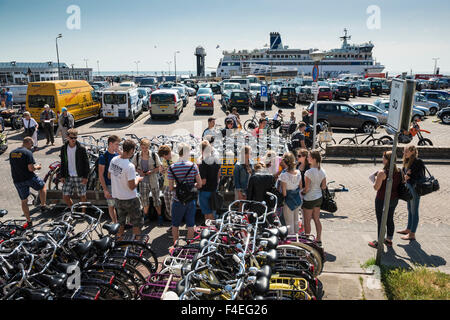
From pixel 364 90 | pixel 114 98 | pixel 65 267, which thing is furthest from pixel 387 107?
pixel 65 267

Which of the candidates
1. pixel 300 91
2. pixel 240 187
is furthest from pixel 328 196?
pixel 300 91

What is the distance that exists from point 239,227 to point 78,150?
14.2ft

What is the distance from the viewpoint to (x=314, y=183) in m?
5.86

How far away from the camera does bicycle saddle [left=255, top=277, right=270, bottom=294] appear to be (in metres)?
3.05

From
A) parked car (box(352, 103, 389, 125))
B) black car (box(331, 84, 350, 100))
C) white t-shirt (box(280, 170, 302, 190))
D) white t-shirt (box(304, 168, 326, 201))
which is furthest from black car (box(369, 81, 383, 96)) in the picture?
white t-shirt (box(280, 170, 302, 190))

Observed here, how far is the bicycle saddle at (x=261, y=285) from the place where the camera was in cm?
305

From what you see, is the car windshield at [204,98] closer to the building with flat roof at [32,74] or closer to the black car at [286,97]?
the black car at [286,97]

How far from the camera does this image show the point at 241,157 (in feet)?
20.9

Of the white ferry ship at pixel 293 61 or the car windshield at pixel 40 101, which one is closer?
the car windshield at pixel 40 101

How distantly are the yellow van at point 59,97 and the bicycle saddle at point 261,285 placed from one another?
16666 millimetres

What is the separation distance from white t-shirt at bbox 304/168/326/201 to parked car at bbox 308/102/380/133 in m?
13.8

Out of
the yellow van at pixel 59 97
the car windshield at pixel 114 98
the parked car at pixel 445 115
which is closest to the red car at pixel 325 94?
the parked car at pixel 445 115

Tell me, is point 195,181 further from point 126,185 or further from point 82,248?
point 82,248
